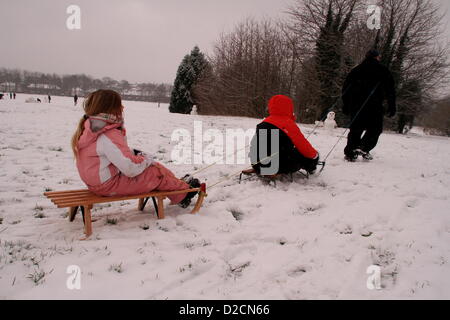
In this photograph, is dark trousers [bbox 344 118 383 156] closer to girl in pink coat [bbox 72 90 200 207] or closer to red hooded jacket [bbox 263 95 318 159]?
red hooded jacket [bbox 263 95 318 159]

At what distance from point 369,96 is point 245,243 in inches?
190

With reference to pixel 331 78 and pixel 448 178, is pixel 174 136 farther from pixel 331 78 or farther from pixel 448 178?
pixel 331 78

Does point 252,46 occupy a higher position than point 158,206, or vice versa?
point 252,46

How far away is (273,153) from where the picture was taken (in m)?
5.23

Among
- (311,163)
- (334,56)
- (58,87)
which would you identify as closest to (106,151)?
(311,163)

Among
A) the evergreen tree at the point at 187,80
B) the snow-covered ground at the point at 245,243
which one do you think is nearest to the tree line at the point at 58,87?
the evergreen tree at the point at 187,80

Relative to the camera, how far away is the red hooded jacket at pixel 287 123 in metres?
5.12

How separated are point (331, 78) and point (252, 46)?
1054 cm

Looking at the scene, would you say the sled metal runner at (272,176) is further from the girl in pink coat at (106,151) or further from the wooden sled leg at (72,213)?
the wooden sled leg at (72,213)

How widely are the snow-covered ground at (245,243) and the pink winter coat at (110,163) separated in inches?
20.6

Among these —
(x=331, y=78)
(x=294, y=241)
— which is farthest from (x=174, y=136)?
(x=331, y=78)

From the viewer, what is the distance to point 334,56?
993 inches

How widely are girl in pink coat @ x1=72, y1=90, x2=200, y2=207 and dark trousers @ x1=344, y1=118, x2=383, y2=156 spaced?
5046 millimetres

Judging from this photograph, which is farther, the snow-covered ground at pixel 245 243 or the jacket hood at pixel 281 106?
the jacket hood at pixel 281 106
